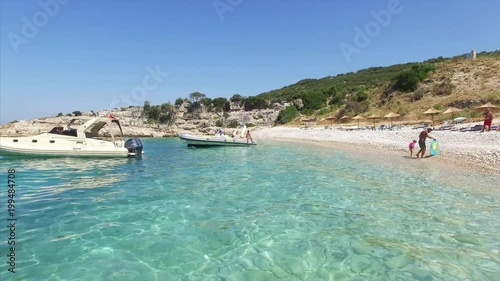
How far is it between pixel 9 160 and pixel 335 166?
18153mm

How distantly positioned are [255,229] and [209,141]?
21777mm

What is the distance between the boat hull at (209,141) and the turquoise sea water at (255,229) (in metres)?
15.9

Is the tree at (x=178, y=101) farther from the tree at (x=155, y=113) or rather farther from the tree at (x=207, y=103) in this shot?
the tree at (x=155, y=113)

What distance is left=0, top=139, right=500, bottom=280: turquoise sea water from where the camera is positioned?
4559mm

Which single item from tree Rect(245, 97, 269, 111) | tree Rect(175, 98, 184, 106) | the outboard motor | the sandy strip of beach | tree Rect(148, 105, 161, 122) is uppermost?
tree Rect(175, 98, 184, 106)

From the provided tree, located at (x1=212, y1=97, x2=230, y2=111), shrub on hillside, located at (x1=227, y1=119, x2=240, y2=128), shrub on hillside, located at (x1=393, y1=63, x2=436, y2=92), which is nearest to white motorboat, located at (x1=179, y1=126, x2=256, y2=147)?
shrub on hillside, located at (x1=393, y1=63, x2=436, y2=92)

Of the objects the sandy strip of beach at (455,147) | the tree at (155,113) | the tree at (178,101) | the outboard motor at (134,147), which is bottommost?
the sandy strip of beach at (455,147)

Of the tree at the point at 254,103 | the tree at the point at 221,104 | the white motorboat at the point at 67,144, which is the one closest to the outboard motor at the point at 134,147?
the white motorboat at the point at 67,144

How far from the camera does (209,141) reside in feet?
90.6

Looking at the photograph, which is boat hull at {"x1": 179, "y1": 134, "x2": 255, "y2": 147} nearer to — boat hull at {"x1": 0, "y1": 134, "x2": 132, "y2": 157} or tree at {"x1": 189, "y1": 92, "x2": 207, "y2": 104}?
boat hull at {"x1": 0, "y1": 134, "x2": 132, "y2": 157}

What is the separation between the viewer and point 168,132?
57656 mm

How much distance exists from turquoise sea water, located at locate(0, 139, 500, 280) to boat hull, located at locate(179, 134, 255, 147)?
628 inches

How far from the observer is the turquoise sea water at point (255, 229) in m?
4.56

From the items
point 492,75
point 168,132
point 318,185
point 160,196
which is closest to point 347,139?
point 318,185
